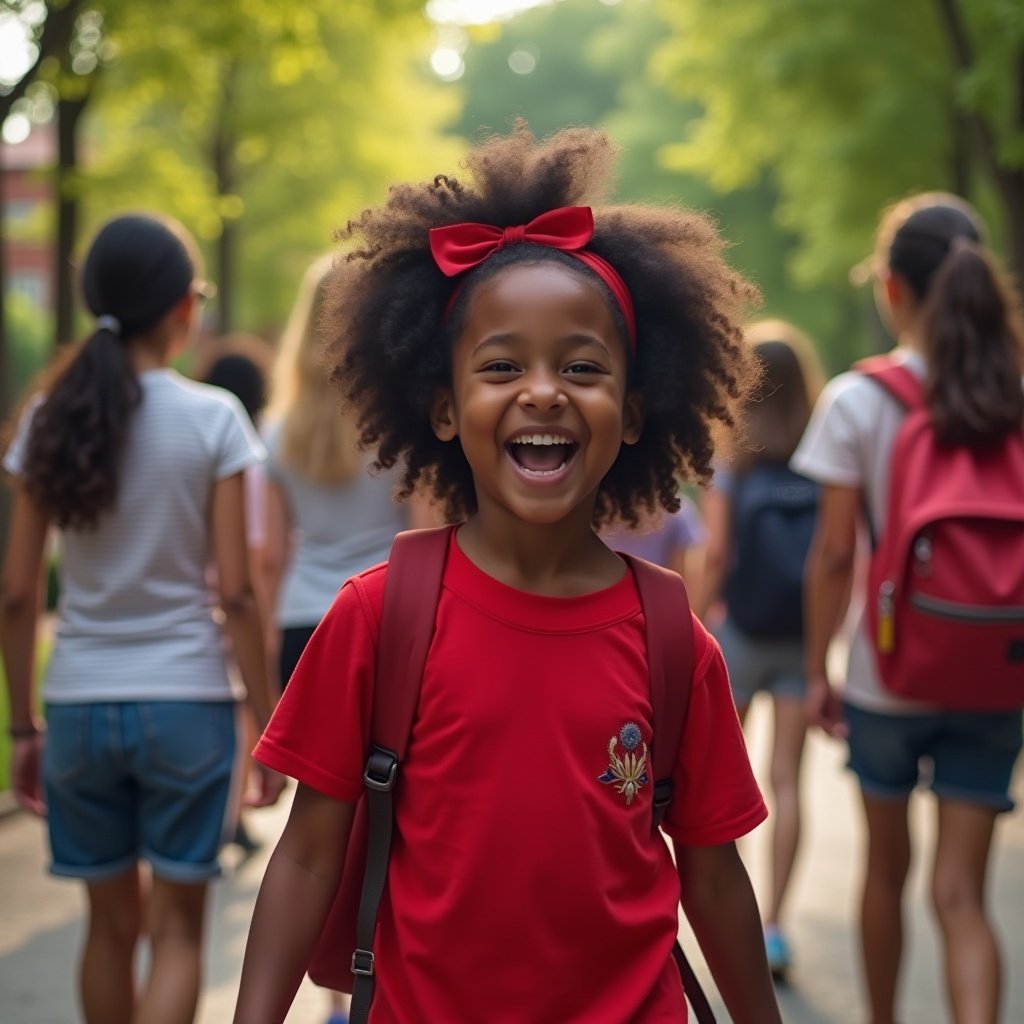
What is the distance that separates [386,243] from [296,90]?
2305 cm

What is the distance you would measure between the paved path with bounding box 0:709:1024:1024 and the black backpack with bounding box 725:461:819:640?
1163mm

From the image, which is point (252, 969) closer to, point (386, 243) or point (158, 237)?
point (386, 243)

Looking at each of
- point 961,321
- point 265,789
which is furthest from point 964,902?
point 265,789

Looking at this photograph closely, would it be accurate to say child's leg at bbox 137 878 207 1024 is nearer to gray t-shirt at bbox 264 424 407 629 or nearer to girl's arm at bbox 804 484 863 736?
gray t-shirt at bbox 264 424 407 629

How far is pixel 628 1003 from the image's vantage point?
8.09ft

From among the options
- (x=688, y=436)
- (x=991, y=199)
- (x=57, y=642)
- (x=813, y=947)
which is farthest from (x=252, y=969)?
(x=991, y=199)

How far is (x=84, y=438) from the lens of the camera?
4230mm

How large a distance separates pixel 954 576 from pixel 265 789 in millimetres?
1735

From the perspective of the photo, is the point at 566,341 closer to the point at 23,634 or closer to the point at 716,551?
the point at 23,634

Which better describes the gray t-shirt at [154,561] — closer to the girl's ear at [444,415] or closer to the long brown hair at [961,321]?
the girl's ear at [444,415]

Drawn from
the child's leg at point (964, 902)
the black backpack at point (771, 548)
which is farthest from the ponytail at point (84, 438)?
the black backpack at point (771, 548)

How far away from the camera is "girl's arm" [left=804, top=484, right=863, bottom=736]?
4.67 meters

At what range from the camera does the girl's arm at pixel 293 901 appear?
98.0 inches

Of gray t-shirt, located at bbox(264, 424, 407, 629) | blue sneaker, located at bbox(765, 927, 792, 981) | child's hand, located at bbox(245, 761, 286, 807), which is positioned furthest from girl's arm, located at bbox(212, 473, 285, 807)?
blue sneaker, located at bbox(765, 927, 792, 981)
